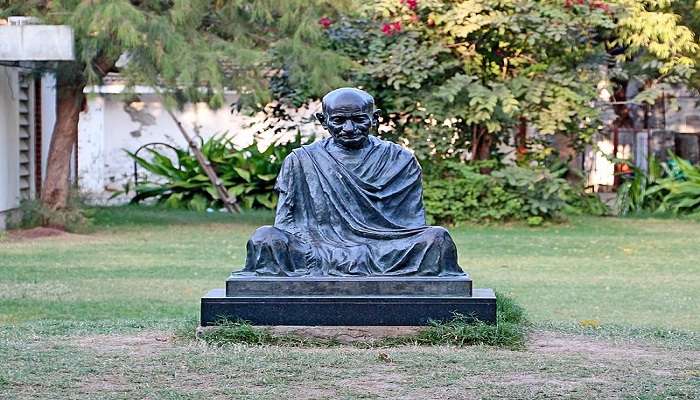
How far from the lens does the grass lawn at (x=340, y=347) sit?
287 inches

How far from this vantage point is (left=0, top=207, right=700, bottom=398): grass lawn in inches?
287

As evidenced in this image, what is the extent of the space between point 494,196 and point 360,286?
12.7 metres

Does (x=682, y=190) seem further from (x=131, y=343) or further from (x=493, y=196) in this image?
(x=131, y=343)

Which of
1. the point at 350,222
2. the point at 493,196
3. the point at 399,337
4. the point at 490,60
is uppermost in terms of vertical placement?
the point at 490,60

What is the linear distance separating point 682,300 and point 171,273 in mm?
5291

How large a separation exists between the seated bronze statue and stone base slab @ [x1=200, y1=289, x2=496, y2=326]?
0.25 m

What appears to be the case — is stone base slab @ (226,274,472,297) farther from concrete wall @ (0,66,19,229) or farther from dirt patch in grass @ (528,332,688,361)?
concrete wall @ (0,66,19,229)

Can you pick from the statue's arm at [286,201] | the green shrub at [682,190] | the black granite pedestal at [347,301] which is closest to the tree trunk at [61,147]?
the green shrub at [682,190]

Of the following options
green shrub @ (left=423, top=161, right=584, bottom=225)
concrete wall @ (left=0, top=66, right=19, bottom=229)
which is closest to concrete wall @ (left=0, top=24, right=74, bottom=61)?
concrete wall @ (left=0, top=66, right=19, bottom=229)

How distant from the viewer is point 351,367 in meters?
7.76

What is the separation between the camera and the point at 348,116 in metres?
8.98

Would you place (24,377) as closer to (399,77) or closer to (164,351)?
(164,351)

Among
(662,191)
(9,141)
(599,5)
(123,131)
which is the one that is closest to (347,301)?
(9,141)

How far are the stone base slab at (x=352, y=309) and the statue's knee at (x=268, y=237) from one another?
1.30 ft
